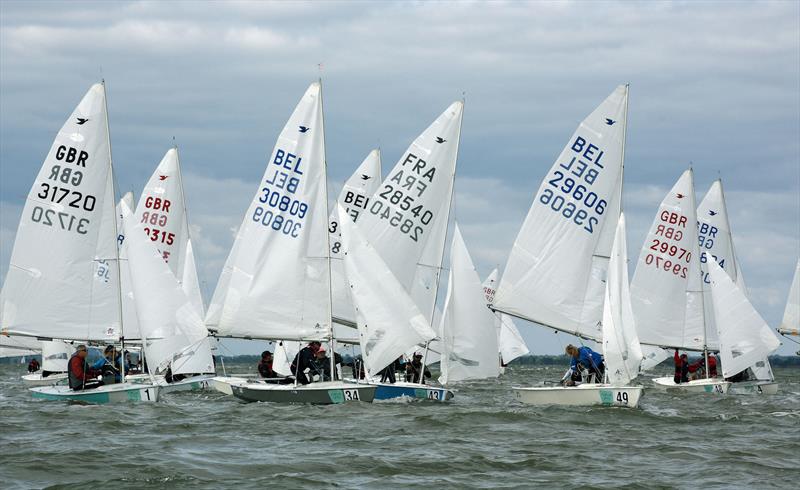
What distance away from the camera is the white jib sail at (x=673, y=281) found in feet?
136

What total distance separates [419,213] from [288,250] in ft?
15.2

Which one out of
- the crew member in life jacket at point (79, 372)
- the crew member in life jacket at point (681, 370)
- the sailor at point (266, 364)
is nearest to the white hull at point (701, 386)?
the crew member in life jacket at point (681, 370)

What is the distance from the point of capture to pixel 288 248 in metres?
28.9

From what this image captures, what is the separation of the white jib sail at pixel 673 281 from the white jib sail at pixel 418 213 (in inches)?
467

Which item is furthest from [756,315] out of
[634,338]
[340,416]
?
[340,416]

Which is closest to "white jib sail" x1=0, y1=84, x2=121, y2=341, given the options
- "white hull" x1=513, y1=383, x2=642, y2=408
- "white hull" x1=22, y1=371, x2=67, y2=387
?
"white hull" x1=513, y1=383, x2=642, y2=408

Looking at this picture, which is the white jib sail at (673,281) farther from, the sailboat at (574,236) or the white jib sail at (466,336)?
the white jib sail at (466,336)

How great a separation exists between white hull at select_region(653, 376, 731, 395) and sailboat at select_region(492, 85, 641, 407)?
25.4 feet

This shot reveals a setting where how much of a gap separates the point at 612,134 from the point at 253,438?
46.4 ft

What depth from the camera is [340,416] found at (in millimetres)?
24031

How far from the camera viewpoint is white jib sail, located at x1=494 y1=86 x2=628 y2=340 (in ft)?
101

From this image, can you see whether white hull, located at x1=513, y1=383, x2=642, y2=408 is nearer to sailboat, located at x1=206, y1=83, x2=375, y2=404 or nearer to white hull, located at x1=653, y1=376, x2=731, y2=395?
sailboat, located at x1=206, y1=83, x2=375, y2=404

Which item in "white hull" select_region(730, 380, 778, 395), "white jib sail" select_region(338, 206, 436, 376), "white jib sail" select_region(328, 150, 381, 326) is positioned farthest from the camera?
"white jib sail" select_region(328, 150, 381, 326)

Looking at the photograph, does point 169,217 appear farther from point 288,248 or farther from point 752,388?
point 752,388
